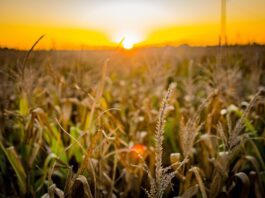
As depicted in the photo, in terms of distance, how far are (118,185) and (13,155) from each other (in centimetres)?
95

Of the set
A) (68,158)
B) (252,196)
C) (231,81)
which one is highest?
(231,81)

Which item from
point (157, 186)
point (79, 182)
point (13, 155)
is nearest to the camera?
point (157, 186)

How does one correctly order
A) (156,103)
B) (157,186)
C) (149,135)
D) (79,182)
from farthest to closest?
(156,103)
(149,135)
(79,182)
(157,186)

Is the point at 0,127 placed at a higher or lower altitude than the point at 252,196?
higher

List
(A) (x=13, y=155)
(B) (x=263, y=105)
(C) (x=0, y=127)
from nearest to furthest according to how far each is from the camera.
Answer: (A) (x=13, y=155)
(C) (x=0, y=127)
(B) (x=263, y=105)

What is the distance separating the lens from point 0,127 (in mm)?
3277

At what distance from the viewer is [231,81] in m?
4.35

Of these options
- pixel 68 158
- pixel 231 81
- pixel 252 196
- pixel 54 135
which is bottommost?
pixel 252 196

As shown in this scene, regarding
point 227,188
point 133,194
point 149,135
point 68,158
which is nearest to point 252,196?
point 227,188

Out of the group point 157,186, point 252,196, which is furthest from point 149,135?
point 157,186

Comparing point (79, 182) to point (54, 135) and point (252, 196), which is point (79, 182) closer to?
point (54, 135)

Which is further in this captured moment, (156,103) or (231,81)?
(156,103)

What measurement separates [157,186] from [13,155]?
4.97 feet

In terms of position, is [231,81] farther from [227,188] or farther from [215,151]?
[227,188]
